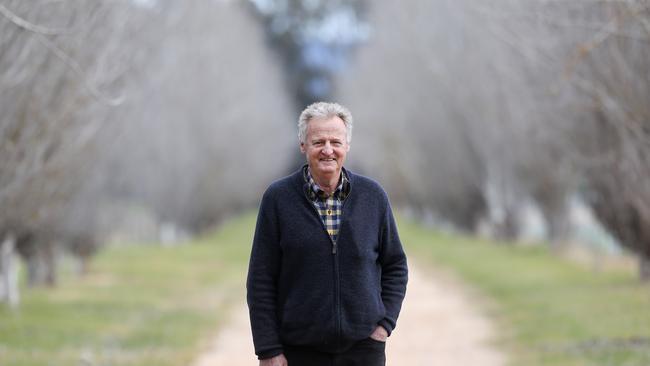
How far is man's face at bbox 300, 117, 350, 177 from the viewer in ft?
13.1

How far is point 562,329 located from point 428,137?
20294 millimetres

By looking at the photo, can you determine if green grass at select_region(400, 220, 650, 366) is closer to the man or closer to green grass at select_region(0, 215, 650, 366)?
green grass at select_region(0, 215, 650, 366)

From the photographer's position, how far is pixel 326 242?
4043mm

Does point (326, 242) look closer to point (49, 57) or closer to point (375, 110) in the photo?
point (49, 57)

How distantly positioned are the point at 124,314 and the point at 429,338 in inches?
161

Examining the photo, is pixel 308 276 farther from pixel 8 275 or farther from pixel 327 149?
pixel 8 275

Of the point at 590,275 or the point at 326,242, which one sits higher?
the point at 590,275

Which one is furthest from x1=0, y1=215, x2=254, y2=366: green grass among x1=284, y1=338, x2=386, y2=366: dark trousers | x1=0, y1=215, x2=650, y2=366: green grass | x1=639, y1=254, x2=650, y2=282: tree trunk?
x1=639, y1=254, x2=650, y2=282: tree trunk

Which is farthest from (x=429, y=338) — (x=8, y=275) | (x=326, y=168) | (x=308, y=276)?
(x=326, y=168)

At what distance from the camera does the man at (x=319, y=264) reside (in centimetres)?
402

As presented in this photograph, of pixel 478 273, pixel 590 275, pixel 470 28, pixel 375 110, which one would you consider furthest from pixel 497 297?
pixel 375 110

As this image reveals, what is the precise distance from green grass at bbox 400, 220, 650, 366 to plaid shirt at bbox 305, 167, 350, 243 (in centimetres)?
494

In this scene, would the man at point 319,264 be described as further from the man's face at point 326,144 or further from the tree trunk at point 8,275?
the tree trunk at point 8,275

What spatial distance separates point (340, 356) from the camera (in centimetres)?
410
